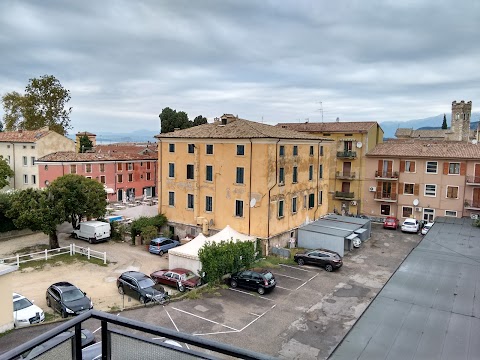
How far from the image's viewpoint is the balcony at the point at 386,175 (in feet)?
140

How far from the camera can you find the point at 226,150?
103 feet

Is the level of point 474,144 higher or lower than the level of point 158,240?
higher

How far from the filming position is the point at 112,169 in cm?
5178

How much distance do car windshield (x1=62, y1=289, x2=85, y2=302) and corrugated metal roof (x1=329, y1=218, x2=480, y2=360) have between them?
1533cm

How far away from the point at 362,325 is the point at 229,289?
1396cm

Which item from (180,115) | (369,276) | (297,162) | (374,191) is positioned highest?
(180,115)

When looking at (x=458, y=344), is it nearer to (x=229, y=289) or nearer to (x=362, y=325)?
(x=362, y=325)

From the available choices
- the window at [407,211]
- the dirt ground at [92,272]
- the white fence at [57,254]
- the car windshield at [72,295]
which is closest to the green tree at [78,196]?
the white fence at [57,254]

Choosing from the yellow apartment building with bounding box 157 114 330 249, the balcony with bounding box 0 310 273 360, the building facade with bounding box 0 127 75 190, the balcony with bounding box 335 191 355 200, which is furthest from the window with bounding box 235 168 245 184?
the building facade with bounding box 0 127 75 190

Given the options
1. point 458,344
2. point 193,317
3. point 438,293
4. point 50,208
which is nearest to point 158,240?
point 50,208

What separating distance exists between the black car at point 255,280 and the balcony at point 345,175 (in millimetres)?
25311

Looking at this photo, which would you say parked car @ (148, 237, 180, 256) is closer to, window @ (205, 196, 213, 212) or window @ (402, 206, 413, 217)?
window @ (205, 196, 213, 212)

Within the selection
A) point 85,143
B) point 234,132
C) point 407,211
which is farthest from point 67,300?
point 85,143

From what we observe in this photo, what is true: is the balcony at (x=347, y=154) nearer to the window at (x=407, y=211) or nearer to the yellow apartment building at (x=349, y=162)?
the yellow apartment building at (x=349, y=162)
